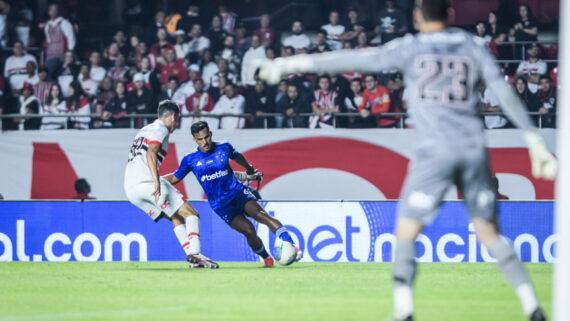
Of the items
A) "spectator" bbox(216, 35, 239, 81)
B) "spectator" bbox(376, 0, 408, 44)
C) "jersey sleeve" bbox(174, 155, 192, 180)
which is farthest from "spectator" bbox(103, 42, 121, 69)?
"jersey sleeve" bbox(174, 155, 192, 180)

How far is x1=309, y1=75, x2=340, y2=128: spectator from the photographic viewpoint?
17.5m

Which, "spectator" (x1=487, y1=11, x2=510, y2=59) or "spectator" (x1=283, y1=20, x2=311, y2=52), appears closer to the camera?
"spectator" (x1=487, y1=11, x2=510, y2=59)

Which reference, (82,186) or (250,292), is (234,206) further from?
(82,186)

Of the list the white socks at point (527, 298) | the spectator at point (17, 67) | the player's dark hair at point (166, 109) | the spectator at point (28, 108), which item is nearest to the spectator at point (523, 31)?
the player's dark hair at point (166, 109)

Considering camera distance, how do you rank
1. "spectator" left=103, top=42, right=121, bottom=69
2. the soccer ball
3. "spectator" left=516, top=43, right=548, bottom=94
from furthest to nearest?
1. "spectator" left=103, top=42, right=121, bottom=69
2. "spectator" left=516, top=43, right=548, bottom=94
3. the soccer ball

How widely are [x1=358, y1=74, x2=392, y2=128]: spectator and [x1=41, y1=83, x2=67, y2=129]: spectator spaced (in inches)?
227

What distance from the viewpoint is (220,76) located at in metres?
18.6

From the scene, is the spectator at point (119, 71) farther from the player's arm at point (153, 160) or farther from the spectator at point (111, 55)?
the player's arm at point (153, 160)

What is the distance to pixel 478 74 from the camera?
6.38m

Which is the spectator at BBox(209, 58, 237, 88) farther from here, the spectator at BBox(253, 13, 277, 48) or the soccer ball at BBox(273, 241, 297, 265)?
the soccer ball at BBox(273, 241, 297, 265)

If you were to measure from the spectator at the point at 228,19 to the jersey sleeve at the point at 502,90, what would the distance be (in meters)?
14.1

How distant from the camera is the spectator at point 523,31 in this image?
18.8m

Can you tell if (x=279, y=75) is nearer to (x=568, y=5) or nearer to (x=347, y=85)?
(x=568, y=5)

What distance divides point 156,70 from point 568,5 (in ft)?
48.9
